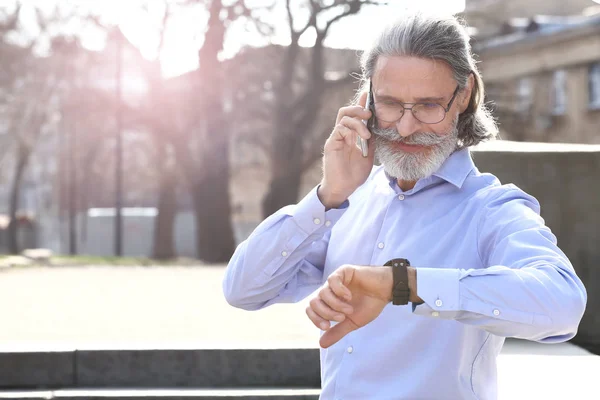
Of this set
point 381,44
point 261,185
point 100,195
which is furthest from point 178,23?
point 100,195

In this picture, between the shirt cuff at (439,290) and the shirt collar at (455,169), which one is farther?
the shirt collar at (455,169)

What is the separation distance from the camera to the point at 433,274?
2.35 m

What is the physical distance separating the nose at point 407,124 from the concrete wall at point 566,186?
409 centimetres

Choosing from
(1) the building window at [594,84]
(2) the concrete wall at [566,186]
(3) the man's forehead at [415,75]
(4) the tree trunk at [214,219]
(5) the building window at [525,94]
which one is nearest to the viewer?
(3) the man's forehead at [415,75]

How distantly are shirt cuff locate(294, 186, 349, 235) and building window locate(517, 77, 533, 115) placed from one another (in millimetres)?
31693

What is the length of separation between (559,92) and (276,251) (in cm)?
3482

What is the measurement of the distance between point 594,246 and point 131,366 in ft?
10.9

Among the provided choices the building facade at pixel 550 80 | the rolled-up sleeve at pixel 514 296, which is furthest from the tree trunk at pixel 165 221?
the rolled-up sleeve at pixel 514 296

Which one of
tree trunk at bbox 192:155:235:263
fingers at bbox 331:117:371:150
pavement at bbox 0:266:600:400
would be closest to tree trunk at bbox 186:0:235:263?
tree trunk at bbox 192:155:235:263

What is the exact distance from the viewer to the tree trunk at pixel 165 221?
33.8m

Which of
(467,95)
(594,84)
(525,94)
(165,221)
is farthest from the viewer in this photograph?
(525,94)

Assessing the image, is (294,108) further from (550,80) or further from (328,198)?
(328,198)

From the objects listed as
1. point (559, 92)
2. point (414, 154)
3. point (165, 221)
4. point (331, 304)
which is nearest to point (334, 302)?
point (331, 304)

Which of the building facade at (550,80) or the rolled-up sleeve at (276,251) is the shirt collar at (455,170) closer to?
the rolled-up sleeve at (276,251)
